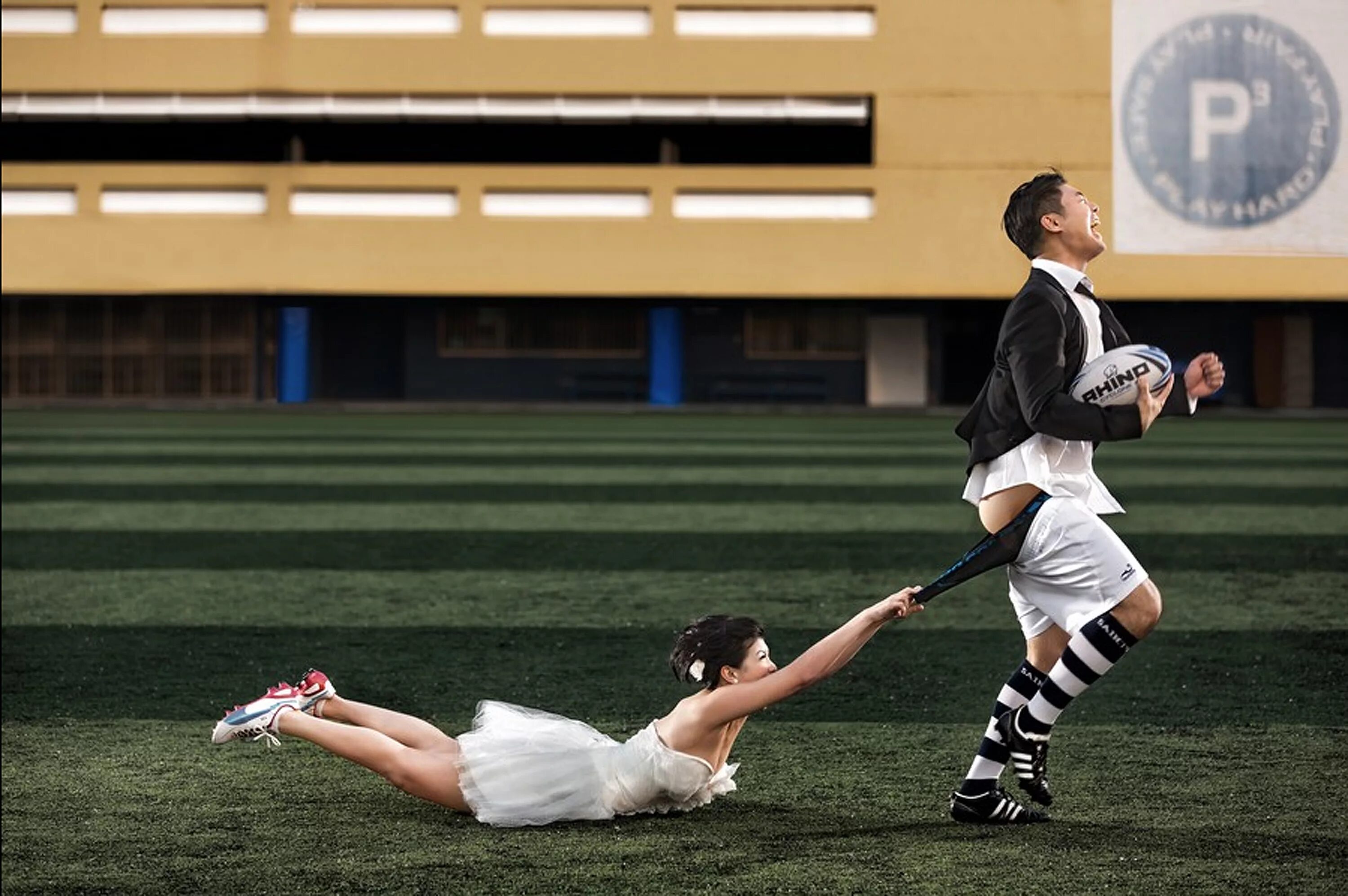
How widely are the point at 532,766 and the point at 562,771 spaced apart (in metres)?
0.07

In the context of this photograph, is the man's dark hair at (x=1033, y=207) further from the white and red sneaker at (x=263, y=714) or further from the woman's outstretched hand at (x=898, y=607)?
the white and red sneaker at (x=263, y=714)

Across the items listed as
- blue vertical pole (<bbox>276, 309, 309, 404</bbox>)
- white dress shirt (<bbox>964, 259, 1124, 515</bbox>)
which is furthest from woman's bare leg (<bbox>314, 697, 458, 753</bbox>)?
blue vertical pole (<bbox>276, 309, 309, 404</bbox>)

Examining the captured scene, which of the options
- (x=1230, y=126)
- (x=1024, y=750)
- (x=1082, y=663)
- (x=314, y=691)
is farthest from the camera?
(x=314, y=691)

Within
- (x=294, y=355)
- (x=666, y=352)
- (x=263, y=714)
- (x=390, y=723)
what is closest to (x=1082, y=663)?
(x=390, y=723)

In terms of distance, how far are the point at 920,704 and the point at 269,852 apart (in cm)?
317

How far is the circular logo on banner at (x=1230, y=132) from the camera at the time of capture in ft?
10.1

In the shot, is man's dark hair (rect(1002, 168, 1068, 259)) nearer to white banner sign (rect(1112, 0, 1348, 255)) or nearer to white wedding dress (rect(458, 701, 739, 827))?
white banner sign (rect(1112, 0, 1348, 255))

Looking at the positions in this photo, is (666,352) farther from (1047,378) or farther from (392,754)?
(1047,378)

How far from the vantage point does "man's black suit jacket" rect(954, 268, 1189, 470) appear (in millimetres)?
3004

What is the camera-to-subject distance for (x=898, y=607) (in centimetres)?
338

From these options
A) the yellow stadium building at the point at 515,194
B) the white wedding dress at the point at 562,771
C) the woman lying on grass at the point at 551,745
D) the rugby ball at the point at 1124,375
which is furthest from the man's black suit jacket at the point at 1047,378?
the yellow stadium building at the point at 515,194

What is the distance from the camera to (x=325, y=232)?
1521 inches

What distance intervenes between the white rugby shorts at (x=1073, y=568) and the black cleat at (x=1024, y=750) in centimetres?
31

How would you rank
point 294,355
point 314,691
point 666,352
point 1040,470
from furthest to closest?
point 294,355 → point 666,352 → point 314,691 → point 1040,470
